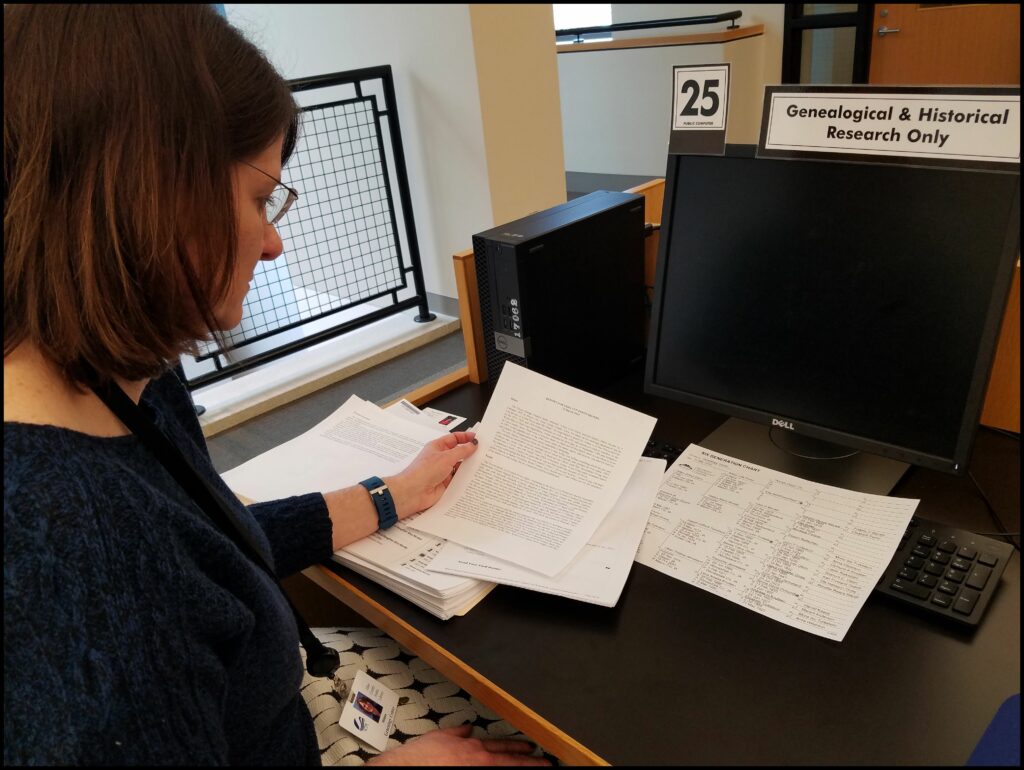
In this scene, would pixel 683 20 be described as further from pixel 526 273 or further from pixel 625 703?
pixel 625 703

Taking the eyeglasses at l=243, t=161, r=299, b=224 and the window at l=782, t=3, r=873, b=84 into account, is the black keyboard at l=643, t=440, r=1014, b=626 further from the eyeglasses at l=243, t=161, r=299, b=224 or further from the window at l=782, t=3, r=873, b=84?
the window at l=782, t=3, r=873, b=84

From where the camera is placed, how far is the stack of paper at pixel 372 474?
791mm

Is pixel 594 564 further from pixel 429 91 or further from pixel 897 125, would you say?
pixel 429 91

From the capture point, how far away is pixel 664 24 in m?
4.38

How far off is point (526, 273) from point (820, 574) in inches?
21.1

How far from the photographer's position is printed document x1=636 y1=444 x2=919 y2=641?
0.73 metres

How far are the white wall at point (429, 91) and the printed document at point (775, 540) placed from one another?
192 cm

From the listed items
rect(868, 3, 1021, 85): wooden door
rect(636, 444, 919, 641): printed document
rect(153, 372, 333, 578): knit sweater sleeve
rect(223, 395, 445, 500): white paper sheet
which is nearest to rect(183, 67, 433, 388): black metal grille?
rect(223, 395, 445, 500): white paper sheet

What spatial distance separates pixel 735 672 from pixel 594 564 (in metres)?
0.18

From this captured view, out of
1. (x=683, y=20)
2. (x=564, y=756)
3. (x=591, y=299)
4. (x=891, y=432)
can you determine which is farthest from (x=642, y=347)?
(x=683, y=20)

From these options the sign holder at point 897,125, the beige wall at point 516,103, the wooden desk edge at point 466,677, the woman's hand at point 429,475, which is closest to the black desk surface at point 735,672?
the wooden desk edge at point 466,677

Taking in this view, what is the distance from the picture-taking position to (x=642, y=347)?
126 cm

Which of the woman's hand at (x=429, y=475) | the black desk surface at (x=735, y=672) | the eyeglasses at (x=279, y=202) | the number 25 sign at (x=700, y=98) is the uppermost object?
the number 25 sign at (x=700, y=98)

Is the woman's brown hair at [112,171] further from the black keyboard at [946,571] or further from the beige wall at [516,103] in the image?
the beige wall at [516,103]
